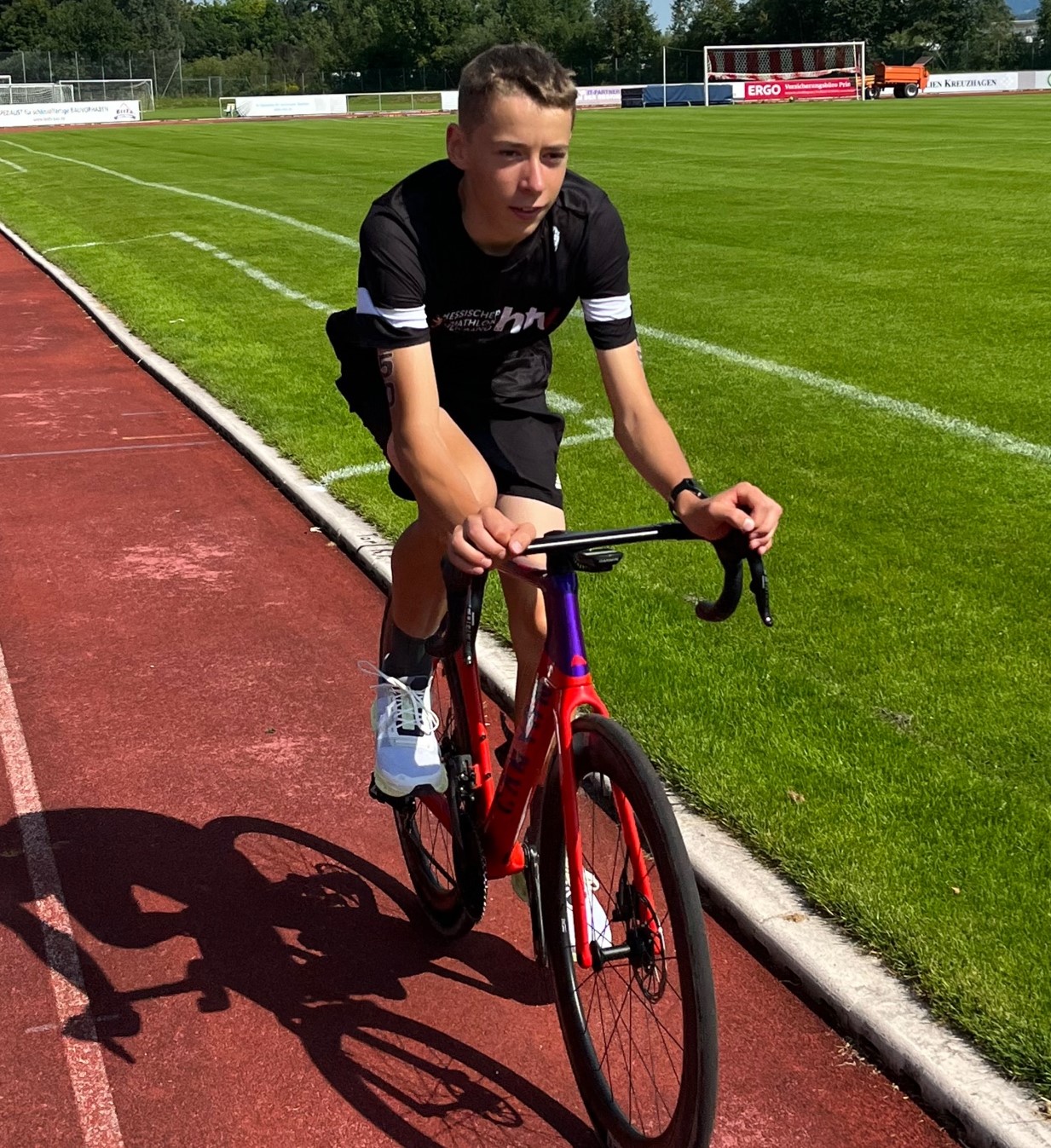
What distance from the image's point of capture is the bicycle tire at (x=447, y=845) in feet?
11.4

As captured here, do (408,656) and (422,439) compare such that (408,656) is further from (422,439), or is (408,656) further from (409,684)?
(422,439)

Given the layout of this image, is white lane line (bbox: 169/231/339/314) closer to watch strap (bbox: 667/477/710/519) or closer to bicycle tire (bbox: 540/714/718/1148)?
watch strap (bbox: 667/477/710/519)

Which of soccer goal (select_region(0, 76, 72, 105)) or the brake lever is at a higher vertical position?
soccer goal (select_region(0, 76, 72, 105))

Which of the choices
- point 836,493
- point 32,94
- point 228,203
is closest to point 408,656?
point 836,493

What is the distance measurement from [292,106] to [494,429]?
7401 centimetres

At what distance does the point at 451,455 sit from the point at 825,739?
6.26 ft

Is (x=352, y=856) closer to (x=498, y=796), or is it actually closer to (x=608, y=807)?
(x=498, y=796)

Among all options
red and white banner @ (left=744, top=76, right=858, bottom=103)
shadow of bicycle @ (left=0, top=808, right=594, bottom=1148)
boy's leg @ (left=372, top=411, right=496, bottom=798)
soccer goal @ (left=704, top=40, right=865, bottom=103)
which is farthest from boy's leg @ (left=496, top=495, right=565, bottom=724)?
red and white banner @ (left=744, top=76, right=858, bottom=103)

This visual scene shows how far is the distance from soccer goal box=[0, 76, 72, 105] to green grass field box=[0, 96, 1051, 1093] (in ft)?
163

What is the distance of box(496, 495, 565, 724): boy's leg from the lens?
3275 millimetres

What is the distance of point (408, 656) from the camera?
3.66m

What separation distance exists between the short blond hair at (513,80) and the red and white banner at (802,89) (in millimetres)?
69796

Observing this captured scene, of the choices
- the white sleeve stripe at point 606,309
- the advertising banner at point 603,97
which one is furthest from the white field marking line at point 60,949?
the advertising banner at point 603,97

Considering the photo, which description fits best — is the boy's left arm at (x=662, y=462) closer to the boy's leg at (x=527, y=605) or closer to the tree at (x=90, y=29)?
the boy's leg at (x=527, y=605)
